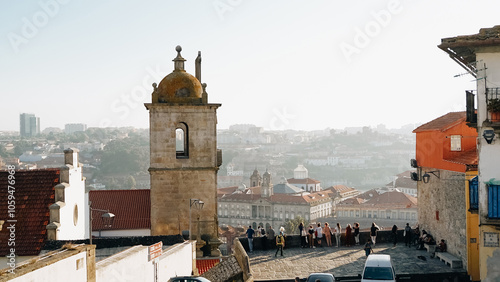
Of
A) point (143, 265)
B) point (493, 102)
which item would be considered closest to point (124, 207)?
point (143, 265)

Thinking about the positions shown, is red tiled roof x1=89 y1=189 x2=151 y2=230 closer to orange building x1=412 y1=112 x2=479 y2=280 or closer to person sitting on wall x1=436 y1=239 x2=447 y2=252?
orange building x1=412 y1=112 x2=479 y2=280

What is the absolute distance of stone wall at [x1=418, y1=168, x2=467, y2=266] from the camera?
63.6ft

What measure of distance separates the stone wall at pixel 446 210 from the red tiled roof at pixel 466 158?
1.50 ft

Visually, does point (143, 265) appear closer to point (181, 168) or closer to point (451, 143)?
point (181, 168)

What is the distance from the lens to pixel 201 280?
14.2 metres

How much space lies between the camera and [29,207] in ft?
56.9

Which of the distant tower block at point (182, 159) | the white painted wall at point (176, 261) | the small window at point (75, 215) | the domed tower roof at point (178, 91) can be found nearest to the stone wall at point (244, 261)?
the white painted wall at point (176, 261)

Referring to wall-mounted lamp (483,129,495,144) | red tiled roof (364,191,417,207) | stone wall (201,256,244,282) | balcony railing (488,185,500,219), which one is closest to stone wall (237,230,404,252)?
stone wall (201,256,244,282)

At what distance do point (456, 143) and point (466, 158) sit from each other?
175 centimetres

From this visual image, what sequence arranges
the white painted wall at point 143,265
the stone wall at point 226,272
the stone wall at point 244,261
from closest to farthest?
the white painted wall at point 143,265, the stone wall at point 244,261, the stone wall at point 226,272

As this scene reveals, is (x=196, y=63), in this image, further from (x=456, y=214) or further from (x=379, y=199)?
(x=379, y=199)

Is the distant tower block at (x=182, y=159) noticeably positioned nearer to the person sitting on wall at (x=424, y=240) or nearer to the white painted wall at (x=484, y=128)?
the person sitting on wall at (x=424, y=240)

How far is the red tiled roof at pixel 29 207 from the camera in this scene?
1598 cm

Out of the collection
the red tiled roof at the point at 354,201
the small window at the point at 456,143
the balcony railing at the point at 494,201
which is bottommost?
the red tiled roof at the point at 354,201
